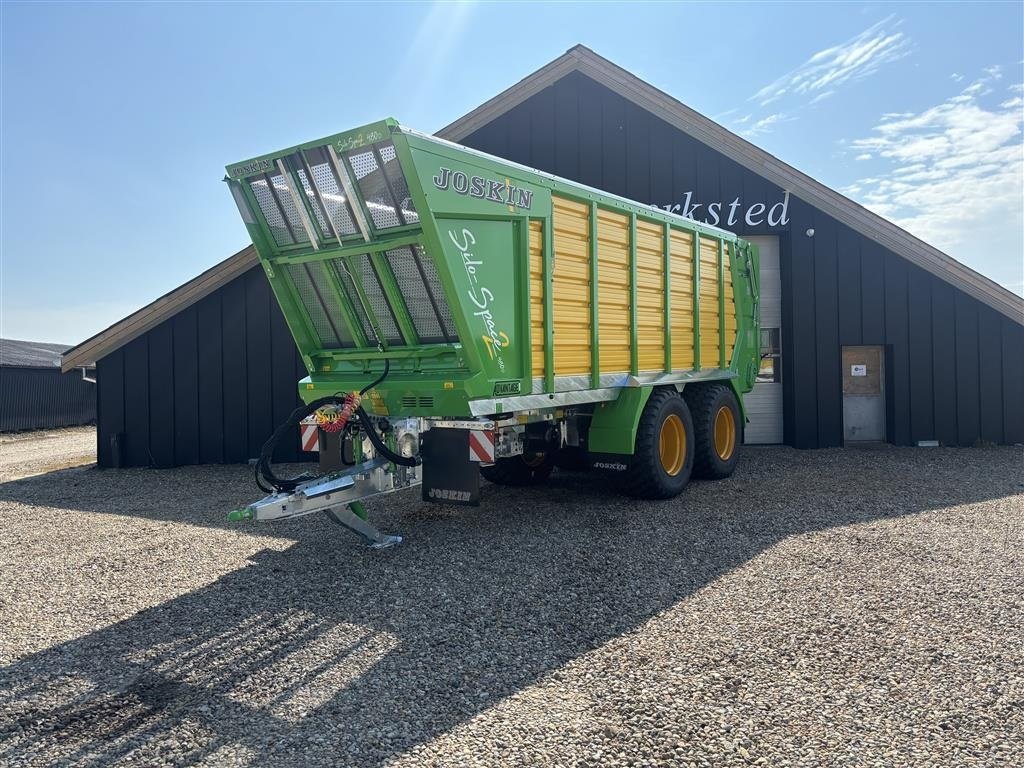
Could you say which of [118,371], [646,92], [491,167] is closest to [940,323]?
[646,92]

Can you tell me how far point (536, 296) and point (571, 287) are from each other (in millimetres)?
560

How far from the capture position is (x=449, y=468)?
576 cm

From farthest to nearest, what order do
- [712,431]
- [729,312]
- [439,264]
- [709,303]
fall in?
[729,312] < [709,303] < [712,431] < [439,264]

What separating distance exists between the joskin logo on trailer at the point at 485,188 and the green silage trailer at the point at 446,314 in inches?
0.5

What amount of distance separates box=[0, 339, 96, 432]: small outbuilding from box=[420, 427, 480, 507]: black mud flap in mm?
19903

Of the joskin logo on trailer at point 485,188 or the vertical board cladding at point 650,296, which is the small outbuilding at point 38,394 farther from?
the joskin logo on trailer at point 485,188

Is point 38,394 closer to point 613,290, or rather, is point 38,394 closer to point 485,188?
point 613,290

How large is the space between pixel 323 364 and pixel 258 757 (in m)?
4.39

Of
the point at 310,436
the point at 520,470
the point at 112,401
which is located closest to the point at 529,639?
the point at 310,436

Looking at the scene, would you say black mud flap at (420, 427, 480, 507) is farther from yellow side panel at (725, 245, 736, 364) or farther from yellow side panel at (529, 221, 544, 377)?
yellow side panel at (725, 245, 736, 364)

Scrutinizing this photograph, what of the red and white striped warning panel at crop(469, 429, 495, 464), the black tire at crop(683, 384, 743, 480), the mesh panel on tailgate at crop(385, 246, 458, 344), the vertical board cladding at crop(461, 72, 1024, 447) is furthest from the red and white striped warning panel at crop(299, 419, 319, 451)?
the vertical board cladding at crop(461, 72, 1024, 447)

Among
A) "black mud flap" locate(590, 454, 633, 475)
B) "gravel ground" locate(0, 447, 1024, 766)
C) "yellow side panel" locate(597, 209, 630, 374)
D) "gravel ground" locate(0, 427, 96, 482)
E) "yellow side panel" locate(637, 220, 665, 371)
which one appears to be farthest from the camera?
"gravel ground" locate(0, 427, 96, 482)

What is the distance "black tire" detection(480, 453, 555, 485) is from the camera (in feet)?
28.3

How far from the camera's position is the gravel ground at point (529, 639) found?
9.87 ft
